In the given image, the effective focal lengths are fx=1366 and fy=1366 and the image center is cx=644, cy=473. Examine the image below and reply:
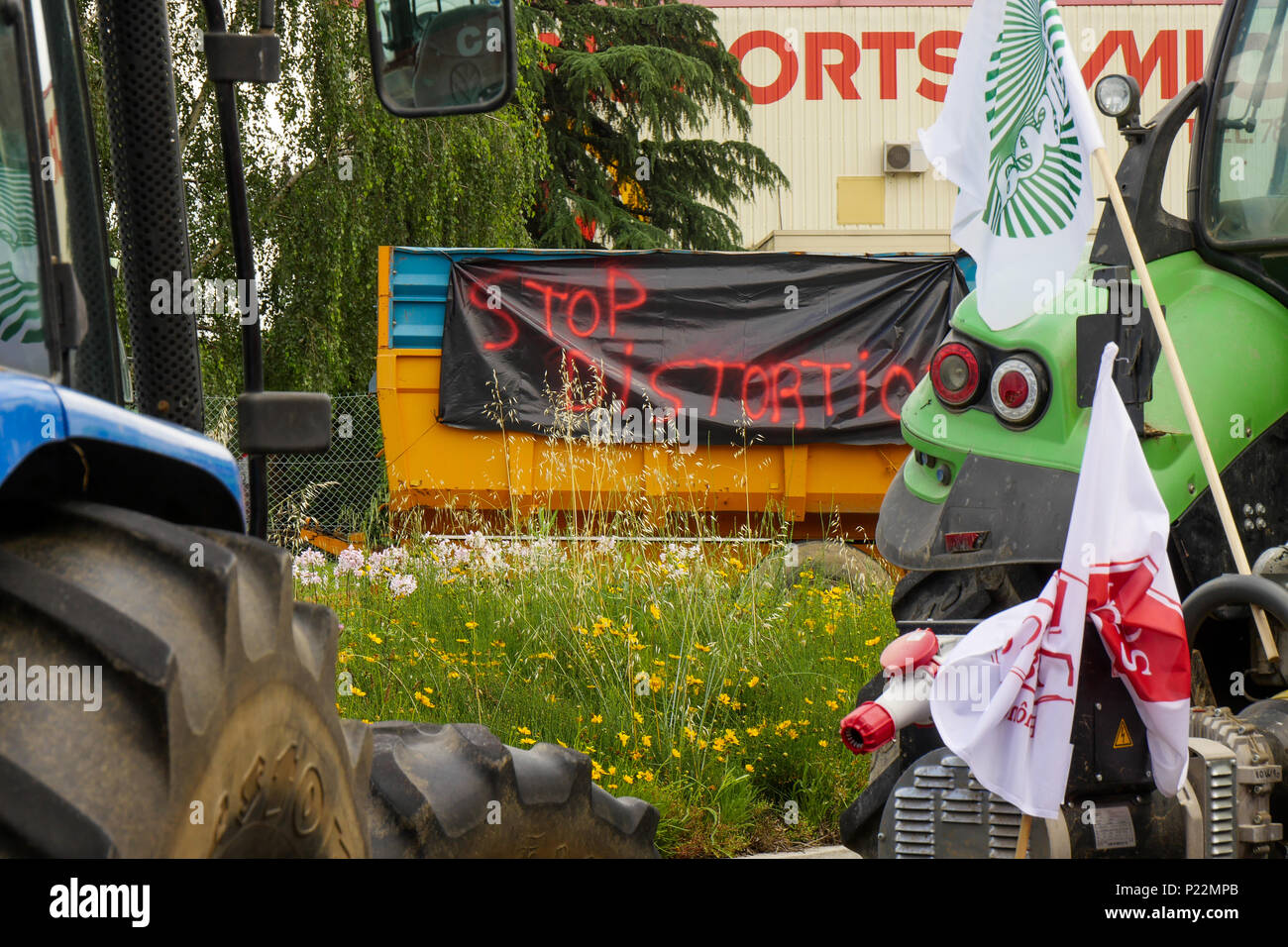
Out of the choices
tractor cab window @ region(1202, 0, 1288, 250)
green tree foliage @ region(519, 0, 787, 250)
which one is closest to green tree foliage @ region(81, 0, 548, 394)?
green tree foliage @ region(519, 0, 787, 250)

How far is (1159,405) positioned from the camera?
3.67 metres

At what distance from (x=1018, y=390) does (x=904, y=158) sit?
76.9ft

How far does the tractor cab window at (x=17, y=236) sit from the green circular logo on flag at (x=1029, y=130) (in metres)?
2.69

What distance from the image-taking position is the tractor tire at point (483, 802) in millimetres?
2377

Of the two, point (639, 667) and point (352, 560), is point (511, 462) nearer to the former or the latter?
point (352, 560)

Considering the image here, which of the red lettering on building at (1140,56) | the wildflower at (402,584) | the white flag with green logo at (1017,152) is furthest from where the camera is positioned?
the red lettering on building at (1140,56)

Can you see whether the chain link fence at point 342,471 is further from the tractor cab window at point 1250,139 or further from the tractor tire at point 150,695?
the tractor tire at point 150,695

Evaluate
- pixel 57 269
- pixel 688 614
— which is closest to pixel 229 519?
pixel 57 269

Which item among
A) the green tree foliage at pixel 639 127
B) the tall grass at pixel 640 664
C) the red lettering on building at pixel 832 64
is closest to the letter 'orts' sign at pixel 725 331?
the tall grass at pixel 640 664

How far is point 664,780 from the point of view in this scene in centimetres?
499

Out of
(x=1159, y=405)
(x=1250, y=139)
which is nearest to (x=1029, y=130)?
(x=1250, y=139)

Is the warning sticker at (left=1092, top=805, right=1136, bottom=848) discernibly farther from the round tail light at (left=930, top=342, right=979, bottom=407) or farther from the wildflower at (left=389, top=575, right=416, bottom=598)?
the wildflower at (left=389, top=575, right=416, bottom=598)

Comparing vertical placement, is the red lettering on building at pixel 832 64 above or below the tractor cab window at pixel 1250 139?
above

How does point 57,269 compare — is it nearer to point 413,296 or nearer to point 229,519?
point 229,519
